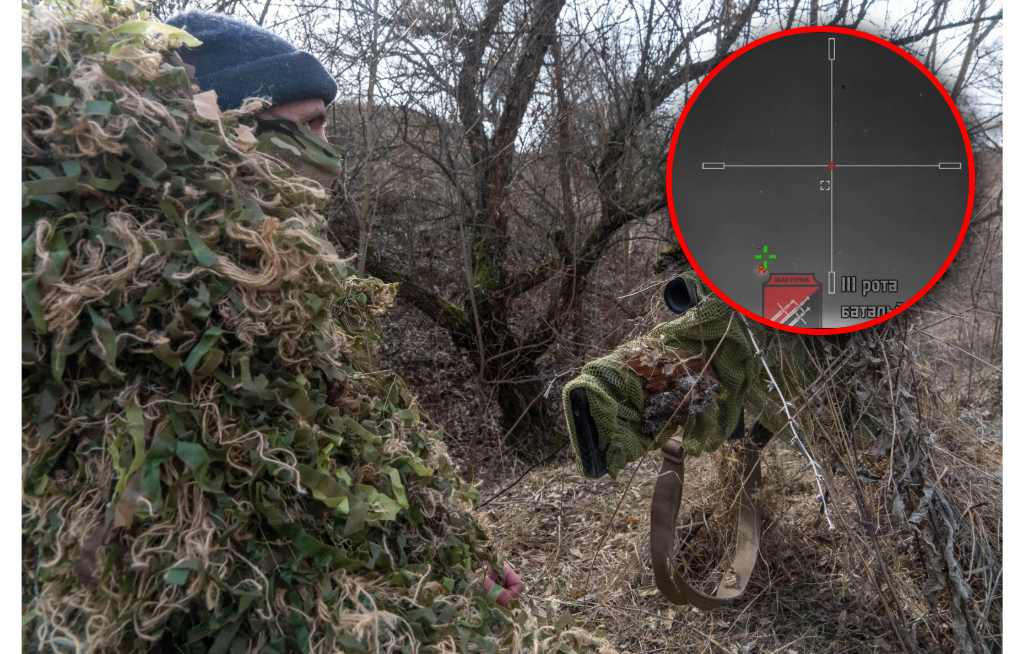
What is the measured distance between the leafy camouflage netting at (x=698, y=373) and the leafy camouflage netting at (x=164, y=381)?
719mm

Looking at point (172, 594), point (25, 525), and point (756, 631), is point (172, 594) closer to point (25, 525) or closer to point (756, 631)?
point (25, 525)

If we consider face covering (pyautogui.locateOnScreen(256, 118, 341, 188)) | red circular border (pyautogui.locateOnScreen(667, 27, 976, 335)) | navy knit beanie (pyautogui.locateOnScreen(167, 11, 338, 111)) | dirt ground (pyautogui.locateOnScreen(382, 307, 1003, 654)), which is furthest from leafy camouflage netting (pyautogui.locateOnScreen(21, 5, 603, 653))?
red circular border (pyautogui.locateOnScreen(667, 27, 976, 335))

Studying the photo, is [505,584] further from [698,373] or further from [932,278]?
[932,278]

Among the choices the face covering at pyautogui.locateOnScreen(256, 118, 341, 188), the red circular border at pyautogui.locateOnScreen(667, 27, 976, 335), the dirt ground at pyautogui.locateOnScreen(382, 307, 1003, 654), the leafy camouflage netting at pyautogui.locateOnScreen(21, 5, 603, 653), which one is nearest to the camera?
the leafy camouflage netting at pyautogui.locateOnScreen(21, 5, 603, 653)

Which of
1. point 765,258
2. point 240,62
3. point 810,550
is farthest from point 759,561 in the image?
point 240,62

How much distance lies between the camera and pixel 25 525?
2.79ft

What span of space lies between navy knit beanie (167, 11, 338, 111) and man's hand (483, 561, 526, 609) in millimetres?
1271

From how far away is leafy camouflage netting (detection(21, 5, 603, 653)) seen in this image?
82cm

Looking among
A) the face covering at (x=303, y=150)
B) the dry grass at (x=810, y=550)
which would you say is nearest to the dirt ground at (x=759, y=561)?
the dry grass at (x=810, y=550)

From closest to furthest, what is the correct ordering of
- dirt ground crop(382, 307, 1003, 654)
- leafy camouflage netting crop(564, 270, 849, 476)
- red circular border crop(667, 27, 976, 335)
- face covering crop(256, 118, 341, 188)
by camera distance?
face covering crop(256, 118, 341, 188) < red circular border crop(667, 27, 976, 335) < leafy camouflage netting crop(564, 270, 849, 476) < dirt ground crop(382, 307, 1003, 654)

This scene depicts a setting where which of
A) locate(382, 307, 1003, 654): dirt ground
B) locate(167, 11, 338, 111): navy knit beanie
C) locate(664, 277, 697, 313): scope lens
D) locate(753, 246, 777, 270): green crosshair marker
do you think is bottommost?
locate(382, 307, 1003, 654): dirt ground

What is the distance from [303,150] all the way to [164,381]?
64cm

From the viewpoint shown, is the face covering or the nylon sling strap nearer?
the face covering

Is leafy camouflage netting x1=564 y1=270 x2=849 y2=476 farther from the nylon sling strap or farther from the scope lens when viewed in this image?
the nylon sling strap
